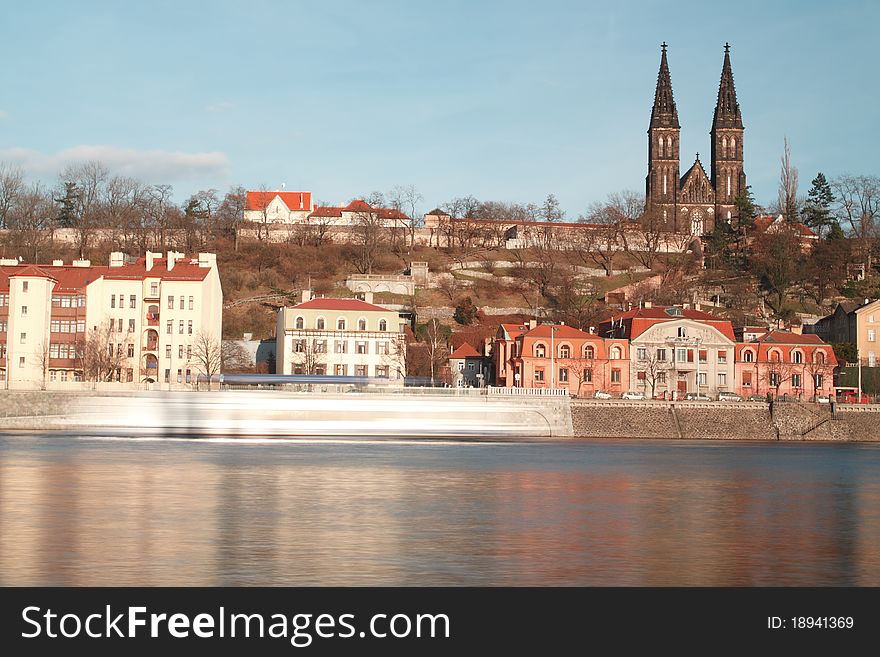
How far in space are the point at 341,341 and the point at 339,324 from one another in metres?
1.28

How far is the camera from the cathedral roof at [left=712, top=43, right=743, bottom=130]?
143m

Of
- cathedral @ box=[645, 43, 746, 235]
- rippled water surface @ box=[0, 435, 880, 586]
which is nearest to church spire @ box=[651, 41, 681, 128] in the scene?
cathedral @ box=[645, 43, 746, 235]

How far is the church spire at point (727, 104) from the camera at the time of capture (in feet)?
470

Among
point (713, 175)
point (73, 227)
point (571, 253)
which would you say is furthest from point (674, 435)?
point (713, 175)

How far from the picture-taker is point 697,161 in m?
142

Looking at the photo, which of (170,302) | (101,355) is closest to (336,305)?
(170,302)

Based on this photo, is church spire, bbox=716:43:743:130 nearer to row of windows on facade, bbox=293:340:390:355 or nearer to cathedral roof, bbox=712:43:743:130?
cathedral roof, bbox=712:43:743:130

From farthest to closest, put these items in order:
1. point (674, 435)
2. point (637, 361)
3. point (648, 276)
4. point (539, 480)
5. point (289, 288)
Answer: point (648, 276)
point (289, 288)
point (637, 361)
point (674, 435)
point (539, 480)

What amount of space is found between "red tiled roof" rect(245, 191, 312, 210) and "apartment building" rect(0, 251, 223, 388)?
4963cm

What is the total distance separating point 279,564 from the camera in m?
17.3

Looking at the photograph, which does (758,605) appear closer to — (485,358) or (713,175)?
(485,358)

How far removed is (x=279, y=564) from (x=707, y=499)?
15.6m

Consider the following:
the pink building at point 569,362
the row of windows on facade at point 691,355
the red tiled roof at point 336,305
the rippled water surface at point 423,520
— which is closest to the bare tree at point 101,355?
the red tiled roof at point 336,305

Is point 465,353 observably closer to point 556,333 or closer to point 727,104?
point 556,333
